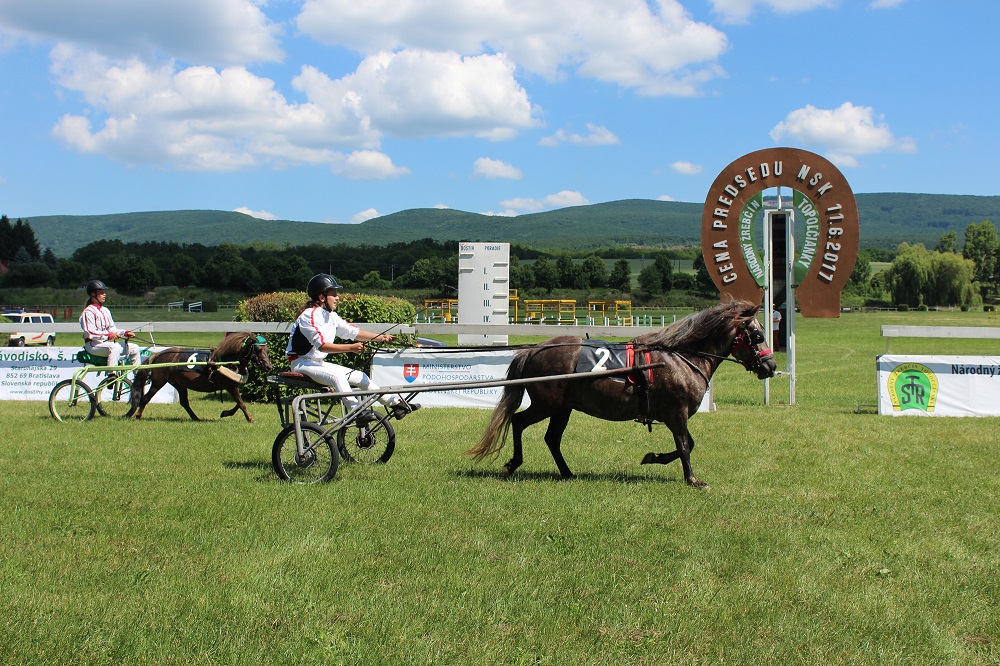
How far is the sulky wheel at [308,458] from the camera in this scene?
8.06 m

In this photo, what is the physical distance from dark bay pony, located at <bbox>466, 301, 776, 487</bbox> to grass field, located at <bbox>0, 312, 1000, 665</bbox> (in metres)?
0.49

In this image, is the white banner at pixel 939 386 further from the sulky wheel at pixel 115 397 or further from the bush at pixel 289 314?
the sulky wheel at pixel 115 397

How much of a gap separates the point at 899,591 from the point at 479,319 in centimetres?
2182

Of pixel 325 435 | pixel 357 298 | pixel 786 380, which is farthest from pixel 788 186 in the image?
pixel 325 435

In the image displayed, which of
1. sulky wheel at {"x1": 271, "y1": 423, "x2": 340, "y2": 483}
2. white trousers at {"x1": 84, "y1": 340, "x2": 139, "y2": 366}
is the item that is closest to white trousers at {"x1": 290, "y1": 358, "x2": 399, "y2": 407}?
sulky wheel at {"x1": 271, "y1": 423, "x2": 340, "y2": 483}

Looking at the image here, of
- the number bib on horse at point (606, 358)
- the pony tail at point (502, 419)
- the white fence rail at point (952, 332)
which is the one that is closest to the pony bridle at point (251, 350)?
the pony tail at point (502, 419)

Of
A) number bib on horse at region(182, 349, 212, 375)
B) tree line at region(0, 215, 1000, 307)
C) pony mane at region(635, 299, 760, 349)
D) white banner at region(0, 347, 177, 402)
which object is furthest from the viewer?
tree line at region(0, 215, 1000, 307)

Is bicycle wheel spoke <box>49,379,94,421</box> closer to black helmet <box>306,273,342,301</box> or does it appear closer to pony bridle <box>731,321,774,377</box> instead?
black helmet <box>306,273,342,301</box>

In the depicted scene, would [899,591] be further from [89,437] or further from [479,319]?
[479,319]

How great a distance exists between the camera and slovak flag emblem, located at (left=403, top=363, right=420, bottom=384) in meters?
14.4

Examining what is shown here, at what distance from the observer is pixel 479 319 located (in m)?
26.8

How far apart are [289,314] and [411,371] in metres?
2.69

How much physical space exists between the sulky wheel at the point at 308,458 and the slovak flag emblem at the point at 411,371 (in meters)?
6.07

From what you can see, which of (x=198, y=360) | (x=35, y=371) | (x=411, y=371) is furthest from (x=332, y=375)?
(x=35, y=371)
